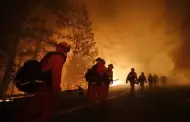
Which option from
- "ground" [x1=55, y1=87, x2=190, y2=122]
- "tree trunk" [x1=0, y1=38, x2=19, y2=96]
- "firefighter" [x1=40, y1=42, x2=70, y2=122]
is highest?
"tree trunk" [x1=0, y1=38, x2=19, y2=96]

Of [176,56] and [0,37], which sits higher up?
[176,56]

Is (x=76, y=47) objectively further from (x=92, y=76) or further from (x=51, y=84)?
(x=51, y=84)

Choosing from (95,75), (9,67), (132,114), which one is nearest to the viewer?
(132,114)

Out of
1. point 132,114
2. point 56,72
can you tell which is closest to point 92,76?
point 132,114

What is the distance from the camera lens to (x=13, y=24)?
2836cm

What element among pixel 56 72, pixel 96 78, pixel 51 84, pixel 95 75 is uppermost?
pixel 95 75

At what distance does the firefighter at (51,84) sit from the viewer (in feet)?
19.3

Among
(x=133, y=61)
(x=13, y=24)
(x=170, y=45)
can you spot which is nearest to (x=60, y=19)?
(x=13, y=24)

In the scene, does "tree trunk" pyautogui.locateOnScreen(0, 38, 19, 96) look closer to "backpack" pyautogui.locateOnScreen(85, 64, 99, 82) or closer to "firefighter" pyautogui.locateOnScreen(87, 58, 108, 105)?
"firefighter" pyautogui.locateOnScreen(87, 58, 108, 105)

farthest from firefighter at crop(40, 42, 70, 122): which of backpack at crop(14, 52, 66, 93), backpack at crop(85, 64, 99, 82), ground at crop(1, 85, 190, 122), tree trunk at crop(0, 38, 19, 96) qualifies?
tree trunk at crop(0, 38, 19, 96)

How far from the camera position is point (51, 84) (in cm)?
587

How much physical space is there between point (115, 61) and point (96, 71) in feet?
239

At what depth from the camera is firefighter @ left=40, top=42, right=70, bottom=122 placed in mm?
5892

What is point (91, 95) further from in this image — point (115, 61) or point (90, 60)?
point (115, 61)
